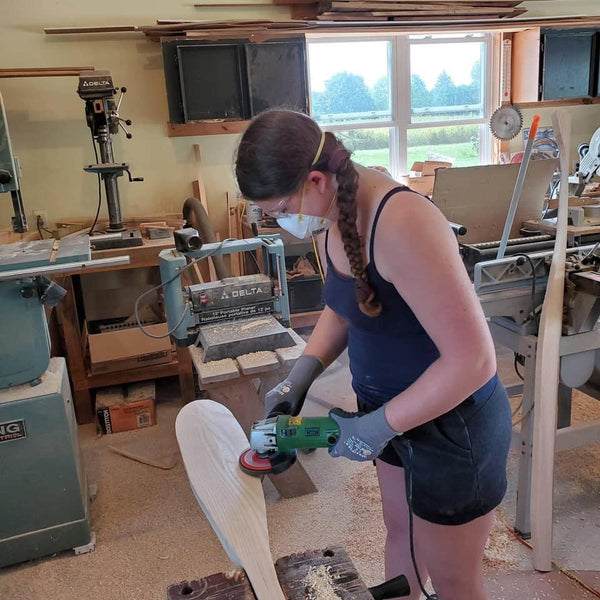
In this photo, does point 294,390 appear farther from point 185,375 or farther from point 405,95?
point 405,95

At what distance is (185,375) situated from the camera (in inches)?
126

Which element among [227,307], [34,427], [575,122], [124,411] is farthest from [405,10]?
[34,427]

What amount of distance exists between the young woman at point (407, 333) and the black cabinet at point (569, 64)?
11.9ft

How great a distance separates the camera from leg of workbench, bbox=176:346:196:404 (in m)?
3.15

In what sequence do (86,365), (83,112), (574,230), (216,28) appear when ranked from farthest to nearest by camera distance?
(83,112)
(216,28)
(86,365)
(574,230)

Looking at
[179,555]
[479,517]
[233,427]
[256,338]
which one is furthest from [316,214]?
[179,555]

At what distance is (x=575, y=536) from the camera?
206 centimetres

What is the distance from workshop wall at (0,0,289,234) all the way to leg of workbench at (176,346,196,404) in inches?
46.9

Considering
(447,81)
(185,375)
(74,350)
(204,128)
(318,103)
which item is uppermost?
(447,81)

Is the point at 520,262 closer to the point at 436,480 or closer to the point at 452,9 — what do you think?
the point at 436,480

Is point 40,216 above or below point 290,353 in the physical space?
above

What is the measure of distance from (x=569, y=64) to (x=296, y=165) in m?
3.98

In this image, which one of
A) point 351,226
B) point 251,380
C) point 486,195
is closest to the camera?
point 351,226

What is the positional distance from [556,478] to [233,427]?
1.69 metres
